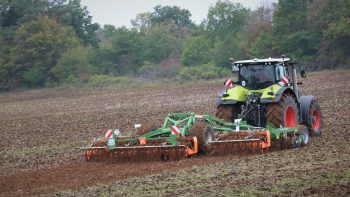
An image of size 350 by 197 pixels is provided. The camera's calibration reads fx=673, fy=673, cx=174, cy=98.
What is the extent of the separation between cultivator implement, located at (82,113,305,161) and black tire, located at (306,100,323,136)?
1.91 metres

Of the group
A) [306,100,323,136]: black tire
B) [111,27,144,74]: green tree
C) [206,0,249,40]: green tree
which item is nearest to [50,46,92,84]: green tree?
[111,27,144,74]: green tree

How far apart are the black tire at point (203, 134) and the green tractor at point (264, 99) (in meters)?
1.50

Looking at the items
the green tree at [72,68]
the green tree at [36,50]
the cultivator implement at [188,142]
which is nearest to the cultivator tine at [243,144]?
the cultivator implement at [188,142]

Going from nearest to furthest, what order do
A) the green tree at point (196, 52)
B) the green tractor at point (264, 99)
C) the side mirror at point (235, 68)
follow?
the green tractor at point (264, 99)
the side mirror at point (235, 68)
the green tree at point (196, 52)

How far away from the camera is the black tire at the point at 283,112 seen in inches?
598

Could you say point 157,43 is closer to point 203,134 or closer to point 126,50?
point 126,50

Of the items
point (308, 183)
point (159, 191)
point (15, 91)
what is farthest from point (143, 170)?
point (15, 91)

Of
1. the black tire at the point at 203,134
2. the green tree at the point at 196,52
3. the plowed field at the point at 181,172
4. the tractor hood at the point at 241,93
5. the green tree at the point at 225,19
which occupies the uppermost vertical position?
the green tree at the point at 225,19

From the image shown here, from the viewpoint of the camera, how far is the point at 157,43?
261 ft

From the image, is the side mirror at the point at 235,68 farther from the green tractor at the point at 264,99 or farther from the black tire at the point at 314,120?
the black tire at the point at 314,120

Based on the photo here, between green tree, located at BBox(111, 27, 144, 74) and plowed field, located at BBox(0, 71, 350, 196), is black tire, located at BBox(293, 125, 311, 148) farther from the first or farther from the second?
green tree, located at BBox(111, 27, 144, 74)

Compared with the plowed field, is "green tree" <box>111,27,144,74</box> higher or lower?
higher

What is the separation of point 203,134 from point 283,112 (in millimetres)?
2183

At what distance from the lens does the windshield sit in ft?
52.6
